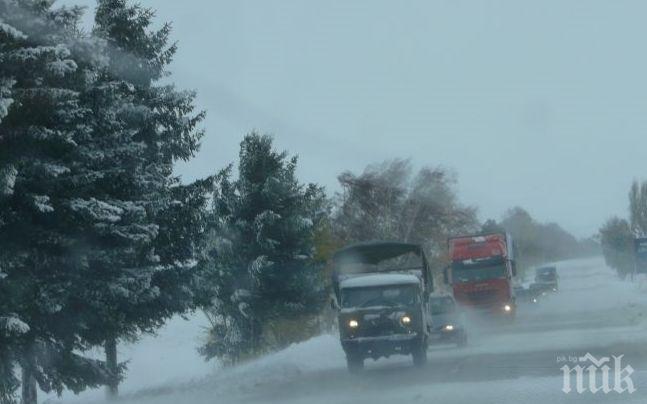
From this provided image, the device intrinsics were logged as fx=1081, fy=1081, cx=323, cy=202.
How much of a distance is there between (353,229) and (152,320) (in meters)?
37.0

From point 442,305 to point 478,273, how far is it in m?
14.5

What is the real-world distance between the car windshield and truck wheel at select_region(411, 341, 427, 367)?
25.1 ft

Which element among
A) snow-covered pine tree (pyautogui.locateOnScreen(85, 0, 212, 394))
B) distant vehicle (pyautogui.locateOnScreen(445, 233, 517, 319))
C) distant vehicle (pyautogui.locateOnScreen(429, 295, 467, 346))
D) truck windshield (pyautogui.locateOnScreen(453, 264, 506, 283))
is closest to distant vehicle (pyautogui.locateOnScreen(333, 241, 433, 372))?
snow-covered pine tree (pyautogui.locateOnScreen(85, 0, 212, 394))

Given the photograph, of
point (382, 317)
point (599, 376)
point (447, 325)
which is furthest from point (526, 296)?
point (599, 376)

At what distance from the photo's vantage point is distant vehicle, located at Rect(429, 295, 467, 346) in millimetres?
33156

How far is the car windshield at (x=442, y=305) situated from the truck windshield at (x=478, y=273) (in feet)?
43.2

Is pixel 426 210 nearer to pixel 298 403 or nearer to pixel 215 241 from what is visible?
pixel 215 241

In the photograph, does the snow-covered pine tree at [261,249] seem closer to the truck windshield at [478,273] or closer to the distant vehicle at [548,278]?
the truck windshield at [478,273]

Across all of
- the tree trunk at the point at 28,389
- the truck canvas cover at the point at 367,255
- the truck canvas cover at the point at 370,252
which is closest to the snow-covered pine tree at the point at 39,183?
the tree trunk at the point at 28,389

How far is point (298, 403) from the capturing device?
739 inches

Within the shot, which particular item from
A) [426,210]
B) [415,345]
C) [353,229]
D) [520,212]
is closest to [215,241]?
[415,345]

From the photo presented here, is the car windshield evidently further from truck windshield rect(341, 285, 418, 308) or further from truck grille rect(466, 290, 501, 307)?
truck grille rect(466, 290, 501, 307)

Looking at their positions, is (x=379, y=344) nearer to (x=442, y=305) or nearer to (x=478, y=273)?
(x=442, y=305)

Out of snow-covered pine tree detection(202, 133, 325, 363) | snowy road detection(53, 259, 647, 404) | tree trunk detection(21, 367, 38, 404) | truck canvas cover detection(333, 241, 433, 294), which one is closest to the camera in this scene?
snowy road detection(53, 259, 647, 404)
